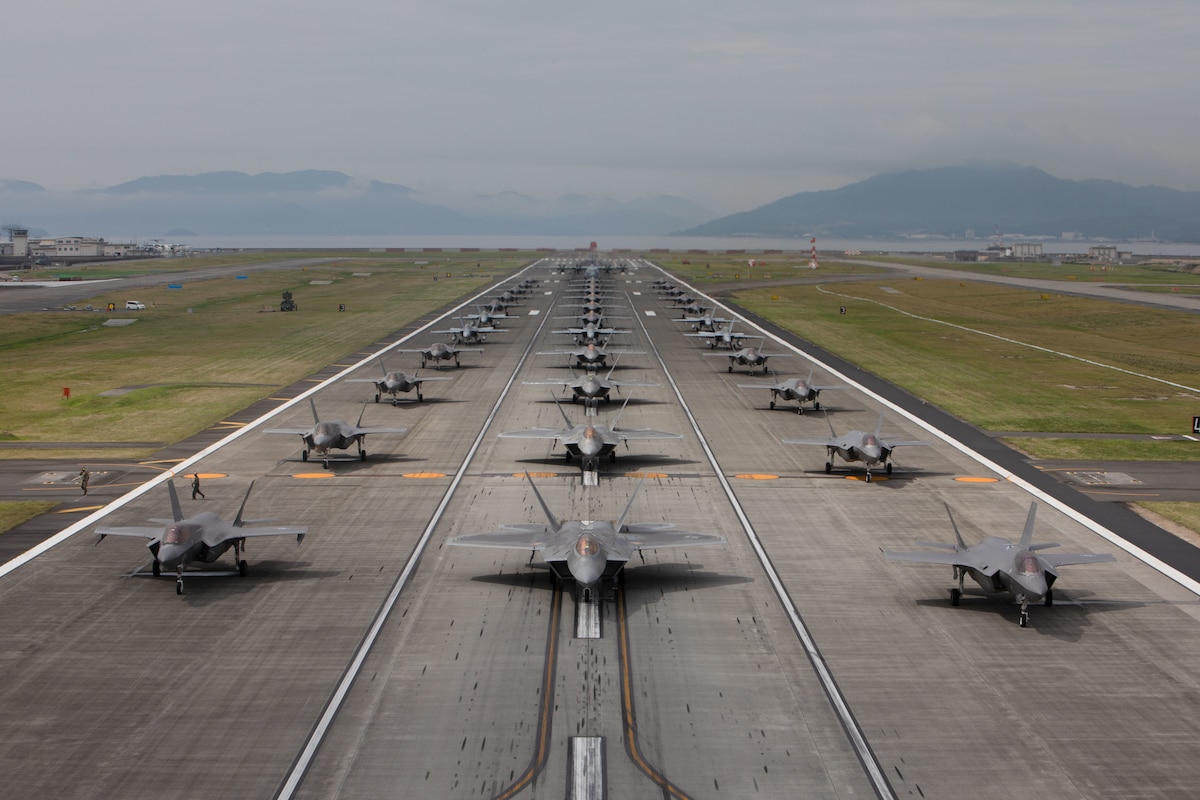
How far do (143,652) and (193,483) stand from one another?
17.6 meters

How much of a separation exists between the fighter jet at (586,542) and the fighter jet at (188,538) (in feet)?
23.7

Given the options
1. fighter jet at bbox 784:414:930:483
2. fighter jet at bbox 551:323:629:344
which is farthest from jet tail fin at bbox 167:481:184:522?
fighter jet at bbox 551:323:629:344

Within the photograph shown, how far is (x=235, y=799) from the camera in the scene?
2097 centimetres

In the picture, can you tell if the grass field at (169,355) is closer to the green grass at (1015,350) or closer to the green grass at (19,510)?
the green grass at (19,510)

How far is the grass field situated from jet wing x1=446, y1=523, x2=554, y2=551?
1116 inches

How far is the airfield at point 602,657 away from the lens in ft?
73.3

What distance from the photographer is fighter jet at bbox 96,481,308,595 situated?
32438 mm

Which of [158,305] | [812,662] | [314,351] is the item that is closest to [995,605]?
[812,662]

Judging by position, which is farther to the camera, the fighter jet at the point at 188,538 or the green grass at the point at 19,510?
the green grass at the point at 19,510

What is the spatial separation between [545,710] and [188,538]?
1481cm

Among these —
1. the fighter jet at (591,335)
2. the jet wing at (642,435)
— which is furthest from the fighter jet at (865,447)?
the fighter jet at (591,335)

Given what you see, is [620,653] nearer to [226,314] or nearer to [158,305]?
[226,314]

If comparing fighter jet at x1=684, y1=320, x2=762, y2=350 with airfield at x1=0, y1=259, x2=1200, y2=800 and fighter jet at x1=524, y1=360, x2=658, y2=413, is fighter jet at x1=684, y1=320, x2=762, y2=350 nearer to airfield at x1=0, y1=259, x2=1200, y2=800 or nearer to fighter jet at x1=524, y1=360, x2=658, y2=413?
fighter jet at x1=524, y1=360, x2=658, y2=413

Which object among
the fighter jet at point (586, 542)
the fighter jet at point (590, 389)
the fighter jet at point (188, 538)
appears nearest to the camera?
the fighter jet at point (586, 542)
